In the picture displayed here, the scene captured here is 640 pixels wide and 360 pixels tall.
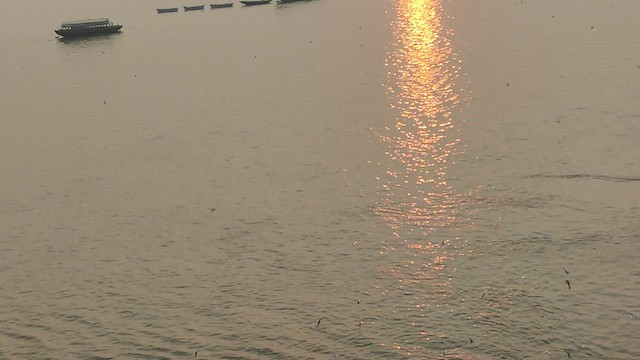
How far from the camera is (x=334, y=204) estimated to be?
38406mm

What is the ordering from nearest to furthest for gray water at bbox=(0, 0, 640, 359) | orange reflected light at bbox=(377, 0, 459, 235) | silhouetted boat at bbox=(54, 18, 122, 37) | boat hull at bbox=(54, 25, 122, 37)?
gray water at bbox=(0, 0, 640, 359) < orange reflected light at bbox=(377, 0, 459, 235) < boat hull at bbox=(54, 25, 122, 37) < silhouetted boat at bbox=(54, 18, 122, 37)

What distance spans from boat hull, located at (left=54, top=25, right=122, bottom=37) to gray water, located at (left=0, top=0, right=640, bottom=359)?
61.7 ft

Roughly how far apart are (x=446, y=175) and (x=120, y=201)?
16.1m

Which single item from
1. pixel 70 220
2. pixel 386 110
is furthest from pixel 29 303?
pixel 386 110

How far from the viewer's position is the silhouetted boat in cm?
8869

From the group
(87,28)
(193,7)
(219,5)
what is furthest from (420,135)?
(193,7)

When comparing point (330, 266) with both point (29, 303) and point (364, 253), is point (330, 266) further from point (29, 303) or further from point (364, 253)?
point (29, 303)

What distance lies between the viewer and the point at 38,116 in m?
58.2

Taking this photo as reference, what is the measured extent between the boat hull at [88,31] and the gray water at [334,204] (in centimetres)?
1881

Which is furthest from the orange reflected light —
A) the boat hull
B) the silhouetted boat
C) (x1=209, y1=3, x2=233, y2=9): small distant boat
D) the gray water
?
the silhouetted boat

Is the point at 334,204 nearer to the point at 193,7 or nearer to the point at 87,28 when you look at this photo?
the point at 87,28

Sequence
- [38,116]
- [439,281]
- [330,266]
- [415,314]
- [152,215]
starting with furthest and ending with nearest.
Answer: [38,116] → [152,215] → [330,266] → [439,281] → [415,314]

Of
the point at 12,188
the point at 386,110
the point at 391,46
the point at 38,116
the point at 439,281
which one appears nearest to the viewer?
the point at 439,281

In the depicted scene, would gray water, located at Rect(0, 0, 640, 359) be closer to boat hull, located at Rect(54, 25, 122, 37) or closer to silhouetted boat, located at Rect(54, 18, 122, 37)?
boat hull, located at Rect(54, 25, 122, 37)
